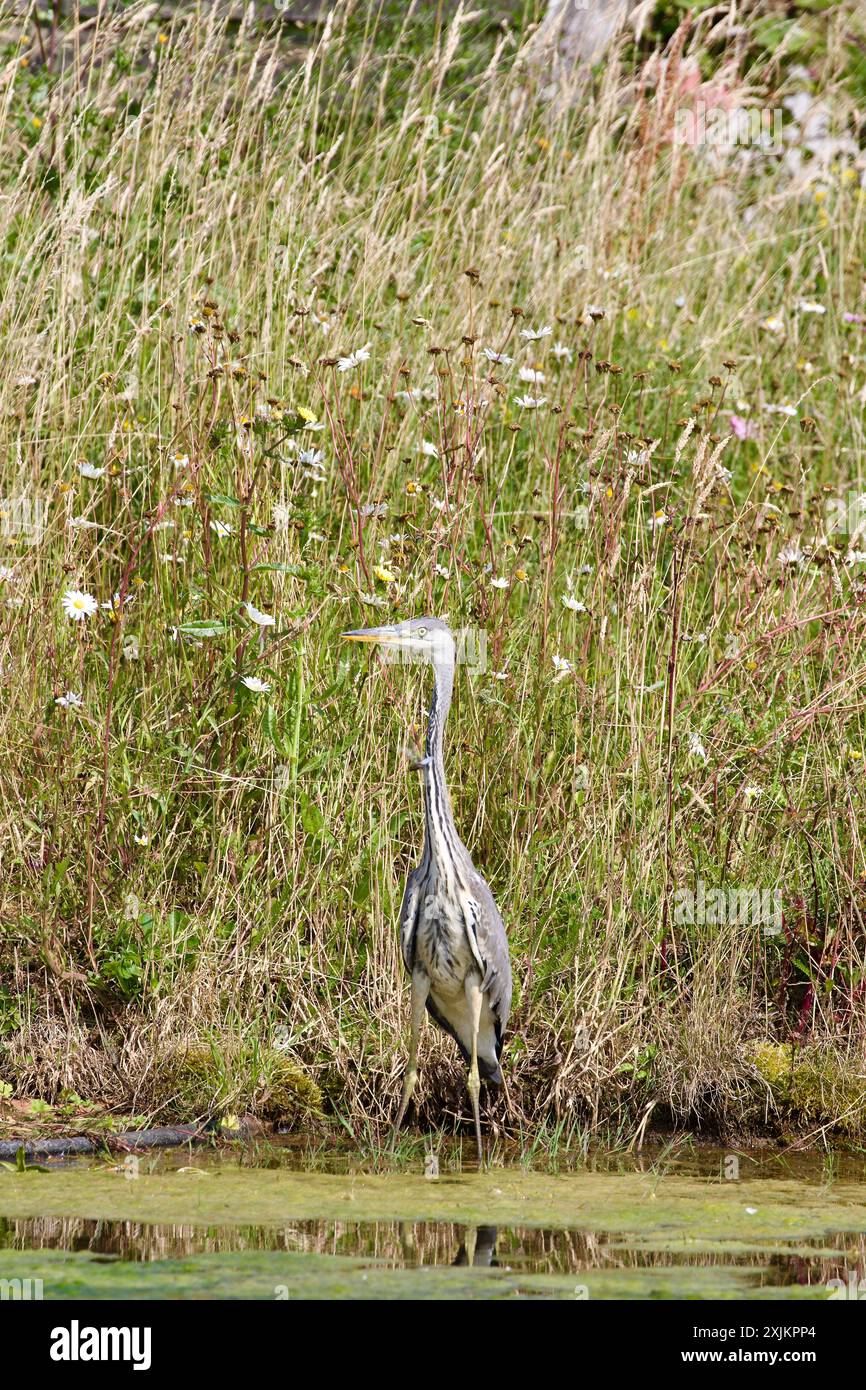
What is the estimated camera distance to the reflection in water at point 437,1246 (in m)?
3.42

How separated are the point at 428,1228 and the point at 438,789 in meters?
1.09

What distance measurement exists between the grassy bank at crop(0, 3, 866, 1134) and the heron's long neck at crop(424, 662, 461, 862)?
46 cm

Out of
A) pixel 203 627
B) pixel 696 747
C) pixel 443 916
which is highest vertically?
pixel 203 627

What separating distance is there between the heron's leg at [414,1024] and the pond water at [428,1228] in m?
0.18

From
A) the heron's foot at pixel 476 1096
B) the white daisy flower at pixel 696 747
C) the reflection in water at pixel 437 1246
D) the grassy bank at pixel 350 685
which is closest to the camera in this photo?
the reflection in water at pixel 437 1246

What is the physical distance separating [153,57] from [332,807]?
3279mm

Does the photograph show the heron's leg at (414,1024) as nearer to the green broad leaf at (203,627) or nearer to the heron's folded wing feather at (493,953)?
the heron's folded wing feather at (493,953)

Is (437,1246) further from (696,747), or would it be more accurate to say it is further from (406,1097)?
(696,747)

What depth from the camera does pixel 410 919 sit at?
4297 millimetres

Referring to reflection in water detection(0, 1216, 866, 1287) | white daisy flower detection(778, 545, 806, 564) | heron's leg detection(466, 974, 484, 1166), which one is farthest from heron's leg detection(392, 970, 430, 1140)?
white daisy flower detection(778, 545, 806, 564)

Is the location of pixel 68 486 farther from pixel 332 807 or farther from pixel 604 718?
pixel 604 718

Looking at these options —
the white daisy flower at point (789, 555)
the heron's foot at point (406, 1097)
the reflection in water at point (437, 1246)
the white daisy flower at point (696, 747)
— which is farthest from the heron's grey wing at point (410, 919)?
the white daisy flower at point (789, 555)

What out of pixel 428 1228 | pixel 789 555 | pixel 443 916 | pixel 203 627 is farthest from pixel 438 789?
pixel 789 555

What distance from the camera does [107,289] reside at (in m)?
6.06
